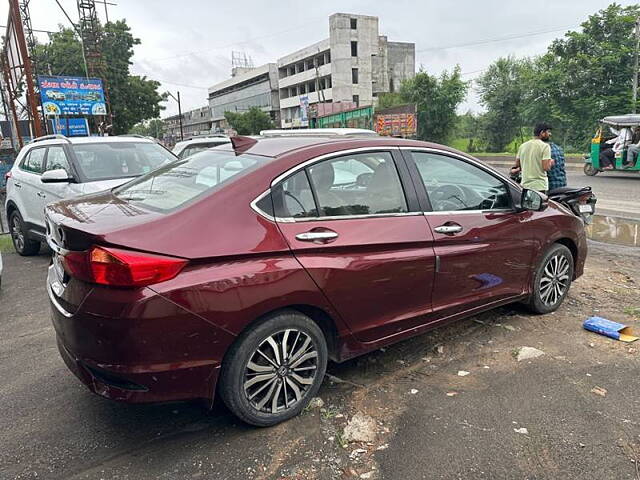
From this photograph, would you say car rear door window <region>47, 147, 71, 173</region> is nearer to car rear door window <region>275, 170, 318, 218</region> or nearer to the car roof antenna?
the car roof antenna

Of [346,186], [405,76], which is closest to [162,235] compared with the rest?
[346,186]

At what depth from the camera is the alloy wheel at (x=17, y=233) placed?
24.2 ft

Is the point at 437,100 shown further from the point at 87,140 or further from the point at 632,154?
the point at 87,140

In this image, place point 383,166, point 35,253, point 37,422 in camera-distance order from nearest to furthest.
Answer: point 37,422 → point 383,166 → point 35,253

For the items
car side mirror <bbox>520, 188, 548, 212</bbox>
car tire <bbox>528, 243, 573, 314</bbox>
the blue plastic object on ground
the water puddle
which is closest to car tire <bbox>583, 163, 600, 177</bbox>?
the water puddle

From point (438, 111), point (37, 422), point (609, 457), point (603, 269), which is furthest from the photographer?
point (438, 111)

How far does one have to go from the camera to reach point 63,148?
6.50 meters

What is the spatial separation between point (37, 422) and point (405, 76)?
64.4m

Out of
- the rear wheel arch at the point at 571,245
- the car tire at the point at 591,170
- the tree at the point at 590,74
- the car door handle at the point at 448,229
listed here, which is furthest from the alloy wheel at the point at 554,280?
the tree at the point at 590,74

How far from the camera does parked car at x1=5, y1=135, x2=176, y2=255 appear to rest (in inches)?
241

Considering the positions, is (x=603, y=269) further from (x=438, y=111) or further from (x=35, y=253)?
(x=438, y=111)

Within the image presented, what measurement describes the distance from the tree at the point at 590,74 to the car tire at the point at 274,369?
97.2 feet

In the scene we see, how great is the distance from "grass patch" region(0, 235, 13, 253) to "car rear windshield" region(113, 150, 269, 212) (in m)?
6.00

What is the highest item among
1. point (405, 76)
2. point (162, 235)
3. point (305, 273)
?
point (405, 76)
